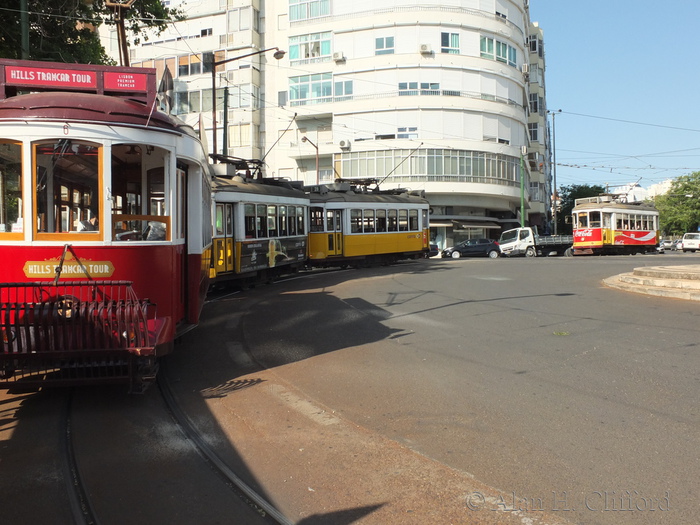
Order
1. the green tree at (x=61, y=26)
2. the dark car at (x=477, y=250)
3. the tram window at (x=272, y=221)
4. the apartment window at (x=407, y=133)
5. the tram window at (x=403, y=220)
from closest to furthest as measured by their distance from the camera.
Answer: the green tree at (x=61, y=26)
the tram window at (x=272, y=221)
the tram window at (x=403, y=220)
the dark car at (x=477, y=250)
the apartment window at (x=407, y=133)

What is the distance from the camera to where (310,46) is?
49.0 m

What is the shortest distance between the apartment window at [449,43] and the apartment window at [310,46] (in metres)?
9.23

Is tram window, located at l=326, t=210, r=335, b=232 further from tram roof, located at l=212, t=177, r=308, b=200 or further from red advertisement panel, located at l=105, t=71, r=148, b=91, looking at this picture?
red advertisement panel, located at l=105, t=71, r=148, b=91

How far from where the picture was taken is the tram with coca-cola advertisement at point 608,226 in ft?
125

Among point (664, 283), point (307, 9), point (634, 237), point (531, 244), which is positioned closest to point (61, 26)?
point (664, 283)

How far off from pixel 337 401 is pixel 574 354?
366cm

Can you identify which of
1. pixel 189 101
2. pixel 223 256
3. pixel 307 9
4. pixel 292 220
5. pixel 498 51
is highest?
pixel 307 9

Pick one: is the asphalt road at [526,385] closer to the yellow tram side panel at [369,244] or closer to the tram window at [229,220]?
the tram window at [229,220]

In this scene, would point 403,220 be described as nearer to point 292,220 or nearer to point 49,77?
point 292,220

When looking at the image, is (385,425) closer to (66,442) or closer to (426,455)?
(426,455)

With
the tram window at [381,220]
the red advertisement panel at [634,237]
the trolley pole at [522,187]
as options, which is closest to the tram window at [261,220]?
the tram window at [381,220]

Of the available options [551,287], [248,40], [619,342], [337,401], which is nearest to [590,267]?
[551,287]

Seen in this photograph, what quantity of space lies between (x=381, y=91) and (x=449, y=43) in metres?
6.26

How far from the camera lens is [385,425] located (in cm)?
548
